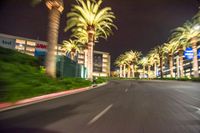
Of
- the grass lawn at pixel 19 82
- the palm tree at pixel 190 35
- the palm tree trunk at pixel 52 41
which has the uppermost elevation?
the palm tree at pixel 190 35

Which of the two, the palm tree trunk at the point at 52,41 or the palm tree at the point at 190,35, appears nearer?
the palm tree trunk at the point at 52,41

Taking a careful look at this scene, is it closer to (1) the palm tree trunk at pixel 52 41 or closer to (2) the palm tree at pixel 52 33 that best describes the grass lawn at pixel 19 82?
(1) the palm tree trunk at pixel 52 41

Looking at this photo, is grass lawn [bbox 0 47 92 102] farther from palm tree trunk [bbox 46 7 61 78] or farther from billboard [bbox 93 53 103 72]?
billboard [bbox 93 53 103 72]

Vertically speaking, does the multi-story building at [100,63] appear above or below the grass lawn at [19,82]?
above

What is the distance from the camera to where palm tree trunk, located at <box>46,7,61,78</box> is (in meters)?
20.3

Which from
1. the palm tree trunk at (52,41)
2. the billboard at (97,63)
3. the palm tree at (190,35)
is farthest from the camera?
the billboard at (97,63)

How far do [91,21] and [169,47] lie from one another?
43.8m

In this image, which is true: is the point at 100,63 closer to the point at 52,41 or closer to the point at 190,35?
the point at 190,35

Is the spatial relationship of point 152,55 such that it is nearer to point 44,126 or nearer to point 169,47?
point 169,47

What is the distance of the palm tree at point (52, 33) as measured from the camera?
66.8 ft

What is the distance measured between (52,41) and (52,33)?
2.86 ft

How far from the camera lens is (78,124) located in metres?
6.02

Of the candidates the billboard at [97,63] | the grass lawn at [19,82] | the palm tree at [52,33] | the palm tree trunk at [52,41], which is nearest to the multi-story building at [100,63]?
the billboard at [97,63]

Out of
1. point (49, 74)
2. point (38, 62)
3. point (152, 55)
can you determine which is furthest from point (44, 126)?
point (152, 55)
